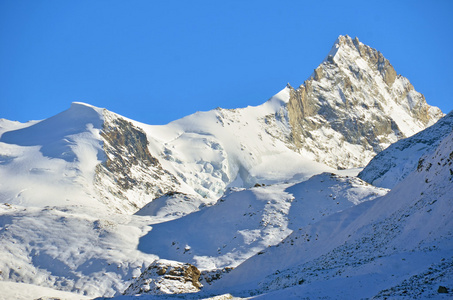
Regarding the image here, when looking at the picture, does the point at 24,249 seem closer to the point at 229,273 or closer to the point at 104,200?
the point at 229,273

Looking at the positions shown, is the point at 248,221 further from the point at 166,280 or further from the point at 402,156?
the point at 402,156

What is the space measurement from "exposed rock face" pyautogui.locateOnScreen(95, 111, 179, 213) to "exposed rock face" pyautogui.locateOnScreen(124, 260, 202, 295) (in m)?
78.1

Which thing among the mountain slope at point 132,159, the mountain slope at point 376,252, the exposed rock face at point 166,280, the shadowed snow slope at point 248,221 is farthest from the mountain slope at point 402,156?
the exposed rock face at point 166,280

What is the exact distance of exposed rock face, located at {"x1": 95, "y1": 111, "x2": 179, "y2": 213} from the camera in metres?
129

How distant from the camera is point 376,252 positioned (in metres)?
34.4

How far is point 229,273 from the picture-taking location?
43.4 metres

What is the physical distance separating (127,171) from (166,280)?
109 m

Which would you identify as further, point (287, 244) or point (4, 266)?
point (4, 266)

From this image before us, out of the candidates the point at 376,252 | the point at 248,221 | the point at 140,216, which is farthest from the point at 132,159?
the point at 376,252

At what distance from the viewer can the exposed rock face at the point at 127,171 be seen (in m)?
129

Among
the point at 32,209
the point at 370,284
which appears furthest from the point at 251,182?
the point at 370,284

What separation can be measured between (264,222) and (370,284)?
35121 millimetres

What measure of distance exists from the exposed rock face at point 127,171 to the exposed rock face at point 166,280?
7813cm

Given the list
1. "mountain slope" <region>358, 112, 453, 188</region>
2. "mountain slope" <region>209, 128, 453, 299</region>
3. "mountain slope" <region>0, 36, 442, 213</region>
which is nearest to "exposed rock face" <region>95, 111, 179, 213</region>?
"mountain slope" <region>0, 36, 442, 213</region>
